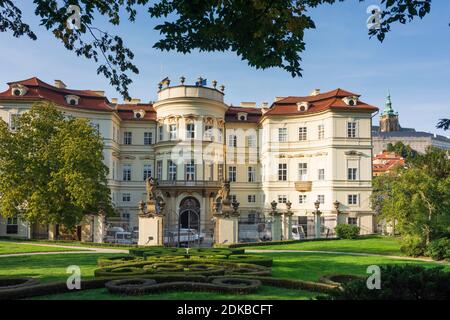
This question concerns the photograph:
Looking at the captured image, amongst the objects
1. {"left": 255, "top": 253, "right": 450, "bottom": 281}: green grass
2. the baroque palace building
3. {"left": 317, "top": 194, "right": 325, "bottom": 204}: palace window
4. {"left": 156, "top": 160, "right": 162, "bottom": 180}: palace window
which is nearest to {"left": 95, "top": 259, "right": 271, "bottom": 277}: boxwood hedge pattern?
{"left": 255, "top": 253, "right": 450, "bottom": 281}: green grass

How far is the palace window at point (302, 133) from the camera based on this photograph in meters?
39.9

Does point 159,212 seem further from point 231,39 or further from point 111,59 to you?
point 231,39

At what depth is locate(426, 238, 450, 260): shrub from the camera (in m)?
19.1

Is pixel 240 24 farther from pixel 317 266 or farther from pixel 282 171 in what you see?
pixel 282 171

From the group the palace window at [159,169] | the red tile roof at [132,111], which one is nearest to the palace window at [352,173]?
the palace window at [159,169]

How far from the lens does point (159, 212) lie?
23953 millimetres

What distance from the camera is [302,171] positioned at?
130ft

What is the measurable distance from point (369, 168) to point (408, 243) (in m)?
17.7

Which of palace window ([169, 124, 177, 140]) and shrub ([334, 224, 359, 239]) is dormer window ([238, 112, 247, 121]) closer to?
palace window ([169, 124, 177, 140])

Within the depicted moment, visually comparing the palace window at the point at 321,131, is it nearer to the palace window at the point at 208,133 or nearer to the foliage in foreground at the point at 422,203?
the palace window at the point at 208,133

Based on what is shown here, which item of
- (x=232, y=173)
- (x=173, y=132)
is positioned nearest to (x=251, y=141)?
(x=232, y=173)

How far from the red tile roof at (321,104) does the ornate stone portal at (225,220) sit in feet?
56.8

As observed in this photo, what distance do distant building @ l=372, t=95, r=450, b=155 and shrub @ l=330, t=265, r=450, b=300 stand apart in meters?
128
